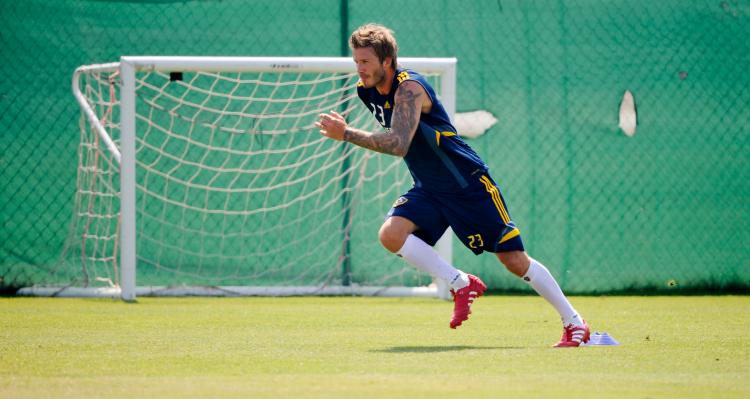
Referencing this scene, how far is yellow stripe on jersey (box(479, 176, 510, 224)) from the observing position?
Result: 256 inches

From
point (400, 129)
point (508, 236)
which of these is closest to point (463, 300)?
point (508, 236)

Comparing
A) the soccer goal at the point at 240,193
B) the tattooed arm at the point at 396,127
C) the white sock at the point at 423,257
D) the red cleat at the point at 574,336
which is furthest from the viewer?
the soccer goal at the point at 240,193

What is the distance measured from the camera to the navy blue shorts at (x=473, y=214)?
254 inches

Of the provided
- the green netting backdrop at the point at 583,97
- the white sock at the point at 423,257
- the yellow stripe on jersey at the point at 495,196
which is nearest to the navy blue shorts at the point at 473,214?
the yellow stripe on jersey at the point at 495,196

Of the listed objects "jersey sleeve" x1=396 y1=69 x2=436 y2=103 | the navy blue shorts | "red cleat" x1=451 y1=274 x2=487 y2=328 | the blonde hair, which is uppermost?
the blonde hair

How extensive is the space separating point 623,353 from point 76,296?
5530 mm

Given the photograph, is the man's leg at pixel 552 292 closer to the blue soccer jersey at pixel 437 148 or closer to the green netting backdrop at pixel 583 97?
the blue soccer jersey at pixel 437 148

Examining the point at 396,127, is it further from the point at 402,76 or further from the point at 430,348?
the point at 430,348

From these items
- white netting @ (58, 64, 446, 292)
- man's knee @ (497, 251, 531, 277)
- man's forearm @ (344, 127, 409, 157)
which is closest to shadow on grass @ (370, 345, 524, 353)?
man's knee @ (497, 251, 531, 277)

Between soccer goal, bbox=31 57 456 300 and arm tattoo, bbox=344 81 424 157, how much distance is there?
13.2 feet

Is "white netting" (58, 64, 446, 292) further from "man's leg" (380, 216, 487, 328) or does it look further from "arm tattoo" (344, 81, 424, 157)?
"arm tattoo" (344, 81, 424, 157)

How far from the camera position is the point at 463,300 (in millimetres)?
6500

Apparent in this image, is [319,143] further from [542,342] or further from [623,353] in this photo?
[623,353]

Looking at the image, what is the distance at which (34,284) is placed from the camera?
1028 centimetres
